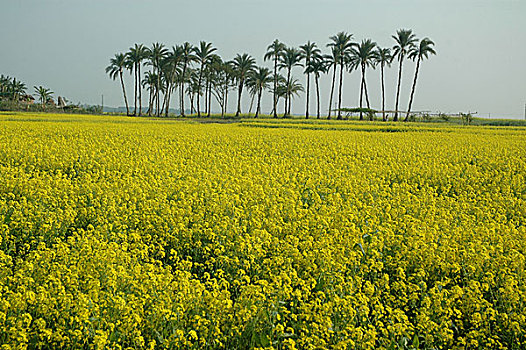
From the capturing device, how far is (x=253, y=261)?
5121mm

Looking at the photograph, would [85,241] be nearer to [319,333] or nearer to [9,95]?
[319,333]

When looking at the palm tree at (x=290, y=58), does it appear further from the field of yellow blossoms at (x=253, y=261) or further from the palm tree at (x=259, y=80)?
the field of yellow blossoms at (x=253, y=261)

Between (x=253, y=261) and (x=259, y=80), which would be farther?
(x=259, y=80)

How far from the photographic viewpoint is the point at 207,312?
4.19m

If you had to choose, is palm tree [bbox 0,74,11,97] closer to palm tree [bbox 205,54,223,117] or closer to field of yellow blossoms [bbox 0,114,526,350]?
palm tree [bbox 205,54,223,117]

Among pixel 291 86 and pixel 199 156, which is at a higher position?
pixel 291 86

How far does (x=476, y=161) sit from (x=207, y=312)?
493 inches

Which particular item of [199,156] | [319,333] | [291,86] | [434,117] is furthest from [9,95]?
[319,333]

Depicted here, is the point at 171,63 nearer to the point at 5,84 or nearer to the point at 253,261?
the point at 5,84

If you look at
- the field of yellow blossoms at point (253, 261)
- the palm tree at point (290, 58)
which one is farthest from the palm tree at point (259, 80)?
the field of yellow blossoms at point (253, 261)

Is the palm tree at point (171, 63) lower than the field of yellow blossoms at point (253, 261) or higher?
higher

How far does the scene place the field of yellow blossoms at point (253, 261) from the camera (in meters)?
3.85

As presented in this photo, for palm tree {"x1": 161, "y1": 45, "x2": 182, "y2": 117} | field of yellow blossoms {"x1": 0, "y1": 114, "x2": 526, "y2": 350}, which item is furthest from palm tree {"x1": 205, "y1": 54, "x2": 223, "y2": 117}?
field of yellow blossoms {"x1": 0, "y1": 114, "x2": 526, "y2": 350}

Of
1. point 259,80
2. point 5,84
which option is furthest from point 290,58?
point 5,84
